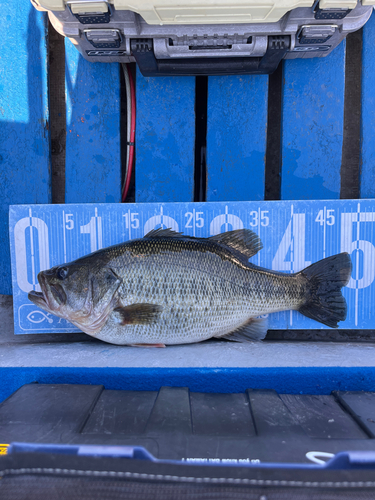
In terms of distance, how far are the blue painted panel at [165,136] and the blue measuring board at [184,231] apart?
179 millimetres

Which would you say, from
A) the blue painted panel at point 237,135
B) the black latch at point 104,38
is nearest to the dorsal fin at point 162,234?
the blue painted panel at point 237,135

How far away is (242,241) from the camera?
2027 millimetres

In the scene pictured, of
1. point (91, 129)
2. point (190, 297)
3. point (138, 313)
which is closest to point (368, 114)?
point (190, 297)

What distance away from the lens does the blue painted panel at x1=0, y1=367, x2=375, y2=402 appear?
5.81 ft

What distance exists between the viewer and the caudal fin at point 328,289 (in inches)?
78.0

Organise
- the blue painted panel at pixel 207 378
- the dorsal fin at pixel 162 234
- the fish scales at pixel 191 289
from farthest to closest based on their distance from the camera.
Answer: the dorsal fin at pixel 162 234
the fish scales at pixel 191 289
the blue painted panel at pixel 207 378

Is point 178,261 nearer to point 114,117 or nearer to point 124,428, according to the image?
point 124,428

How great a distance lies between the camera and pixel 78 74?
7.18ft

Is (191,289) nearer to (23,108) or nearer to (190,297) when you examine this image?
(190,297)

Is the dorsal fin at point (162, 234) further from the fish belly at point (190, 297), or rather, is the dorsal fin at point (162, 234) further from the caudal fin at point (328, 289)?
the caudal fin at point (328, 289)

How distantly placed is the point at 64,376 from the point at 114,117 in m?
1.80

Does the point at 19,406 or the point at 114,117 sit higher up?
the point at 114,117

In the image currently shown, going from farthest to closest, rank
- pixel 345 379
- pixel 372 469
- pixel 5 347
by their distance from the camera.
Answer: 1. pixel 5 347
2. pixel 345 379
3. pixel 372 469

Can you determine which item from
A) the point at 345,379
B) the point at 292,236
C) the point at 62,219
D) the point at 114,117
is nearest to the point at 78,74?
the point at 114,117
